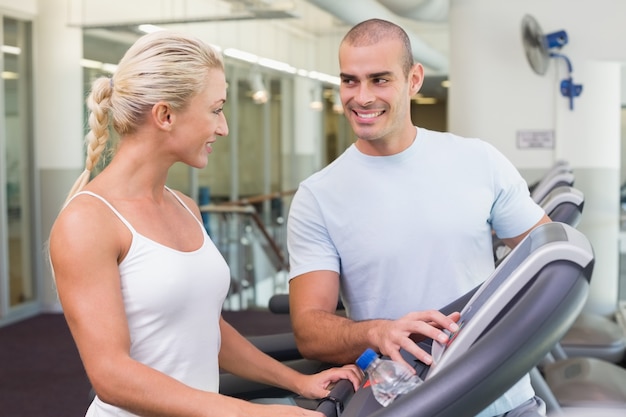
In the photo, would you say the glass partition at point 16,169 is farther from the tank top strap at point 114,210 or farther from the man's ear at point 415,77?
the tank top strap at point 114,210

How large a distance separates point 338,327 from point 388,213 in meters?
0.26

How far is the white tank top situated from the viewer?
1.44 metres

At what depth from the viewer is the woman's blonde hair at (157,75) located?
1.45 m

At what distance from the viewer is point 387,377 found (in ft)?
4.50

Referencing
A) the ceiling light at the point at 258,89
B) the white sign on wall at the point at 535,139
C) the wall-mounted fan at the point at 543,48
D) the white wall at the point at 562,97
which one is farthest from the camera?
the ceiling light at the point at 258,89

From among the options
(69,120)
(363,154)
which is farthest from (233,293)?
(363,154)

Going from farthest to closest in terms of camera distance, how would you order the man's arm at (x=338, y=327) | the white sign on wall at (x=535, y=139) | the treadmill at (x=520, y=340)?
the white sign on wall at (x=535, y=139) < the man's arm at (x=338, y=327) < the treadmill at (x=520, y=340)

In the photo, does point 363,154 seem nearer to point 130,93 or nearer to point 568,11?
point 130,93

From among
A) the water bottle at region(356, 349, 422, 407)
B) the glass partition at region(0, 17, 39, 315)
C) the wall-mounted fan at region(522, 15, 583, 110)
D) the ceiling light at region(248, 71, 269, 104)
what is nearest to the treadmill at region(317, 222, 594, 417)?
the water bottle at region(356, 349, 422, 407)

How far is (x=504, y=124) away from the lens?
5.73m

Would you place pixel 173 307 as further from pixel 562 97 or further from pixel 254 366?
pixel 562 97

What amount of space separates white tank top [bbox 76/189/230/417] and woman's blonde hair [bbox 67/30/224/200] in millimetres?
163

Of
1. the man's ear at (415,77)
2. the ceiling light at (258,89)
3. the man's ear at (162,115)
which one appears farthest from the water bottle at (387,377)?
the ceiling light at (258,89)

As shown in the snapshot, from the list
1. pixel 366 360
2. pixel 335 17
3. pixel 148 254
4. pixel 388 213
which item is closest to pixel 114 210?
pixel 148 254
